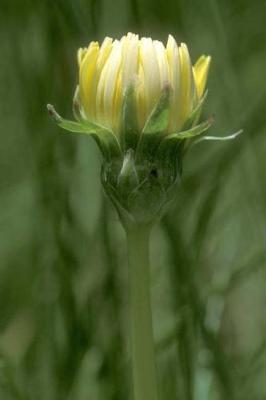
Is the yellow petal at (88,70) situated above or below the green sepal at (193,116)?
above

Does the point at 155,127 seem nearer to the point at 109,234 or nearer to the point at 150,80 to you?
the point at 150,80

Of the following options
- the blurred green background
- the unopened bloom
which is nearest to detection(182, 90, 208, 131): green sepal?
the unopened bloom

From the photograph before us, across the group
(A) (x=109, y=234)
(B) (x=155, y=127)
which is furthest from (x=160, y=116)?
(A) (x=109, y=234)

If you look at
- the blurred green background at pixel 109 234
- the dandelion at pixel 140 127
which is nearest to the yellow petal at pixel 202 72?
the dandelion at pixel 140 127

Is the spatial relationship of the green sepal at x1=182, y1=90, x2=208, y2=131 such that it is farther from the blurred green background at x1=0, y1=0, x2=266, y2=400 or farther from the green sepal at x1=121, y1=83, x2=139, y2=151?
the blurred green background at x1=0, y1=0, x2=266, y2=400

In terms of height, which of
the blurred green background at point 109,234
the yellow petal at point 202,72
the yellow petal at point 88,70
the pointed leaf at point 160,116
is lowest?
the blurred green background at point 109,234

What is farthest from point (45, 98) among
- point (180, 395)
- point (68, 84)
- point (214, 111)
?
point (180, 395)

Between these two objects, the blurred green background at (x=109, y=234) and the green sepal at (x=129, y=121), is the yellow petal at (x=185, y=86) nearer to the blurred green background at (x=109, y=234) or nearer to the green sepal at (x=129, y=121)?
the green sepal at (x=129, y=121)

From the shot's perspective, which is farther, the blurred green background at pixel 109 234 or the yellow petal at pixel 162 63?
the blurred green background at pixel 109 234
